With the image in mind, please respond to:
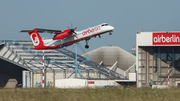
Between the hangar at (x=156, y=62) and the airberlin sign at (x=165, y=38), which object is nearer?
the airberlin sign at (x=165, y=38)

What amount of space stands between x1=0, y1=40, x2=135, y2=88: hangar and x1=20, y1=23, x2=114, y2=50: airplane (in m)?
9.10

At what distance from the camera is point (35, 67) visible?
6744 cm

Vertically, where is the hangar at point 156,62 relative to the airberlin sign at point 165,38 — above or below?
below

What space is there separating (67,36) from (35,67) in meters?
18.3

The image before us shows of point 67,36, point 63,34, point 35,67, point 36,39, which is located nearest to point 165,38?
point 67,36

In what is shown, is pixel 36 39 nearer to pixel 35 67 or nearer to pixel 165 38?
pixel 35 67

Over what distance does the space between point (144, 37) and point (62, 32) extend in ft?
52.1

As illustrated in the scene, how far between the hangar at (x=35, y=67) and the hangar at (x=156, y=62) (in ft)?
24.1

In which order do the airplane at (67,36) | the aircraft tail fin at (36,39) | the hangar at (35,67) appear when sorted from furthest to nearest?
the hangar at (35,67), the aircraft tail fin at (36,39), the airplane at (67,36)

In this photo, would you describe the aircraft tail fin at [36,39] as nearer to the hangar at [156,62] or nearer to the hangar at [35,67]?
the hangar at [35,67]

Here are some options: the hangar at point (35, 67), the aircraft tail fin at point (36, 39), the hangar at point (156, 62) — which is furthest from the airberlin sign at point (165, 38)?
the aircraft tail fin at point (36, 39)

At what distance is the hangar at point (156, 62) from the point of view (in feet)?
189

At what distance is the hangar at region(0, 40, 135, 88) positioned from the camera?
65000mm

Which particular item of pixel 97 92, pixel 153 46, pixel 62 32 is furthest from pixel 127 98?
pixel 153 46
